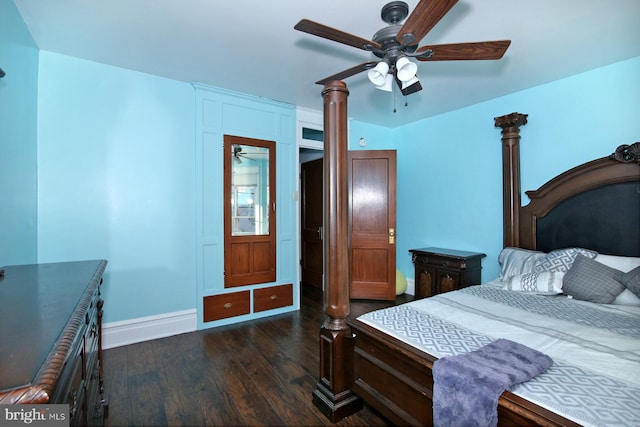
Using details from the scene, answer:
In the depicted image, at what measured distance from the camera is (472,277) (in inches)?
143

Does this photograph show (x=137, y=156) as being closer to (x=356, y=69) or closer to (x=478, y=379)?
(x=356, y=69)

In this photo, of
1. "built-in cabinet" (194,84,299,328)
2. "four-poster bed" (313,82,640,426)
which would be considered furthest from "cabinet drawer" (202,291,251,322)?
"four-poster bed" (313,82,640,426)

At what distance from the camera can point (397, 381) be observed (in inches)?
66.7

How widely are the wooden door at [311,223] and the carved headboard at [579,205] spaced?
2.58 meters

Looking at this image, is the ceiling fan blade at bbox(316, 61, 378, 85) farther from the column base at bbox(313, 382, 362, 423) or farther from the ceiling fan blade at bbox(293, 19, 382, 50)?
the column base at bbox(313, 382, 362, 423)

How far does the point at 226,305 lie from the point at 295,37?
111 inches

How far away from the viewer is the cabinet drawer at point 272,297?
12.1 ft

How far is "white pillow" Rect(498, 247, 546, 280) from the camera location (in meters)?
2.91

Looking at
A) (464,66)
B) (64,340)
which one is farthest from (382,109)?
(64,340)

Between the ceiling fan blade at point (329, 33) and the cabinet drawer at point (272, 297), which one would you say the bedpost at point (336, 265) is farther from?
the cabinet drawer at point (272, 297)

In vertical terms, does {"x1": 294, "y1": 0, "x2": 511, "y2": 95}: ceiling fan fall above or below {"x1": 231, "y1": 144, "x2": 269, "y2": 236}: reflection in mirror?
above

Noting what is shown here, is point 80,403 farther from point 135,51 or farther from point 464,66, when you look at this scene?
point 464,66

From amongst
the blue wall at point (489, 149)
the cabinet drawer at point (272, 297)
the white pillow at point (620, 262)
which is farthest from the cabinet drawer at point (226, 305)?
the white pillow at point (620, 262)

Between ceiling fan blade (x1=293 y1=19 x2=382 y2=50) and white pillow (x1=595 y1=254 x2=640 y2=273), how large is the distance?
8.65ft
